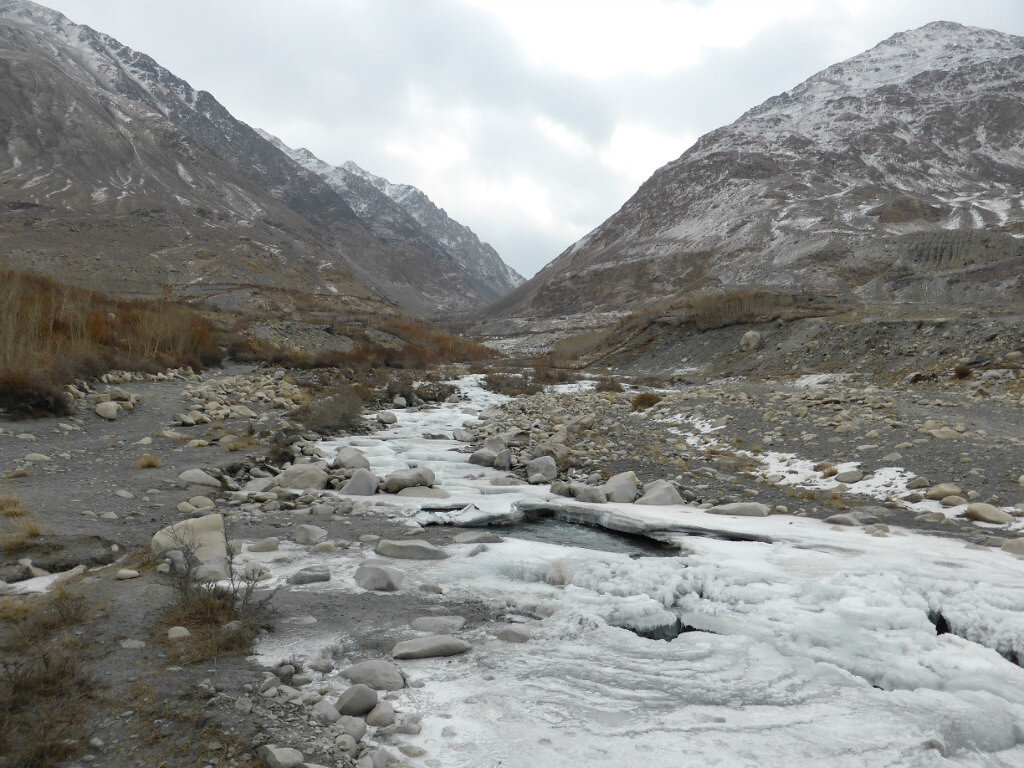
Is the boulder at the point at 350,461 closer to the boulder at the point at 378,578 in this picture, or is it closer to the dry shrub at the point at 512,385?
the boulder at the point at 378,578

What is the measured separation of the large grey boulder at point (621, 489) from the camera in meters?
A: 8.42

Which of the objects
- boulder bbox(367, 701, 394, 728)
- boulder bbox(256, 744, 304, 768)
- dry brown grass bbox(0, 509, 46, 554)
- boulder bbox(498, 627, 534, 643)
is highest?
boulder bbox(256, 744, 304, 768)

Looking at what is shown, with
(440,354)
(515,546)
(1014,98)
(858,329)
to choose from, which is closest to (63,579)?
(515,546)

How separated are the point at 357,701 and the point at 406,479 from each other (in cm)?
568

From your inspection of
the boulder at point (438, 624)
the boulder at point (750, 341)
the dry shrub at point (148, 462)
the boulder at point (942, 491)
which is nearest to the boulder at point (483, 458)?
the dry shrub at point (148, 462)

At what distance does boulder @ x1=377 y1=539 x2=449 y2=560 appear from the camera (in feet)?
19.5

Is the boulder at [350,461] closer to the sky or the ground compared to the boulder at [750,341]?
closer to the ground

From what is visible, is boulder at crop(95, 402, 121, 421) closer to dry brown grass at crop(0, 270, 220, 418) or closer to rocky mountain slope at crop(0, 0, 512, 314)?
dry brown grass at crop(0, 270, 220, 418)

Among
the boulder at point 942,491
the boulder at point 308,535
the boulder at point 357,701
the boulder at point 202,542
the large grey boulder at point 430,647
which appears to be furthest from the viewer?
the boulder at point 942,491

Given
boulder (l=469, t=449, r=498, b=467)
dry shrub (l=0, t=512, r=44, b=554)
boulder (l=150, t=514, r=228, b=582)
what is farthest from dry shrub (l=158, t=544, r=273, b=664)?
boulder (l=469, t=449, r=498, b=467)

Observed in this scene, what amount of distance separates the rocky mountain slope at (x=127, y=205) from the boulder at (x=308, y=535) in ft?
119

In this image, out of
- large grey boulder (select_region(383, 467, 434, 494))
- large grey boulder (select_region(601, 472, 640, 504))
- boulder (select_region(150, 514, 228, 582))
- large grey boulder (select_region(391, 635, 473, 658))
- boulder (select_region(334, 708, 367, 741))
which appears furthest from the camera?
large grey boulder (select_region(383, 467, 434, 494))

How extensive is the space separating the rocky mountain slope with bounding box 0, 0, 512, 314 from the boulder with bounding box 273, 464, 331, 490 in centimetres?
3359

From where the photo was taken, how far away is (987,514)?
6.59 metres
